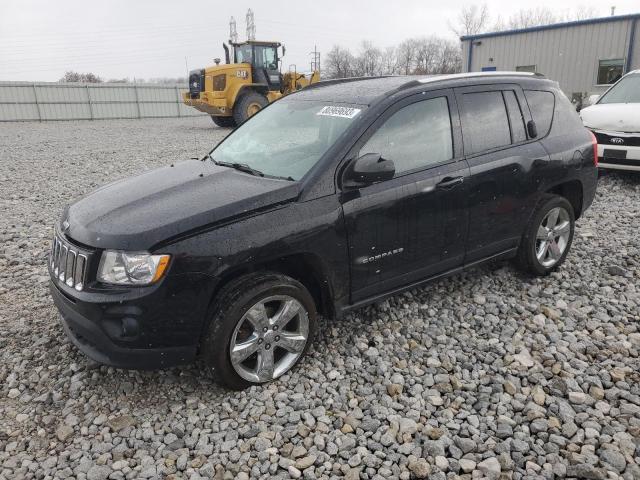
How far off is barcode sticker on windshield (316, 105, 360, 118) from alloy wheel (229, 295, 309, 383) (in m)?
1.36

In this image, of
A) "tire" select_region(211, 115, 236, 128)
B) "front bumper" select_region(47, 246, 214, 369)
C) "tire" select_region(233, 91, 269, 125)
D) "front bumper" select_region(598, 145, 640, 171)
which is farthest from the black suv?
"tire" select_region(211, 115, 236, 128)

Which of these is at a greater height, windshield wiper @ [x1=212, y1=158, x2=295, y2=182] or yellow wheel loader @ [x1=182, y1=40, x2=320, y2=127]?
yellow wheel loader @ [x1=182, y1=40, x2=320, y2=127]

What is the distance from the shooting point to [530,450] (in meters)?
2.66

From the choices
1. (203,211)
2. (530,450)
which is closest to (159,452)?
(203,211)

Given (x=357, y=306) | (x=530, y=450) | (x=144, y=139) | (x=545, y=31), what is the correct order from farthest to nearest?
1. (x=545, y=31)
2. (x=144, y=139)
3. (x=357, y=306)
4. (x=530, y=450)

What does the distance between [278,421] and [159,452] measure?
67 centimetres

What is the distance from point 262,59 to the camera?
1866cm

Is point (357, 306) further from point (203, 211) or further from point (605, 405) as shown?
point (605, 405)

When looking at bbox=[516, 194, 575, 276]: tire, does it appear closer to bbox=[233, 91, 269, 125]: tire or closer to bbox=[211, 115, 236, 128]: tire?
bbox=[233, 91, 269, 125]: tire

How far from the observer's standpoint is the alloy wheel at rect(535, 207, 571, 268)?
14.9 ft

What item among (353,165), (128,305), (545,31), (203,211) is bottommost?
(128,305)

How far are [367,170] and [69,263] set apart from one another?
1893mm

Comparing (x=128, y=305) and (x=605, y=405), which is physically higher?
(x=128, y=305)

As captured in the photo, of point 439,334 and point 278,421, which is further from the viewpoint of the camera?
point 439,334
